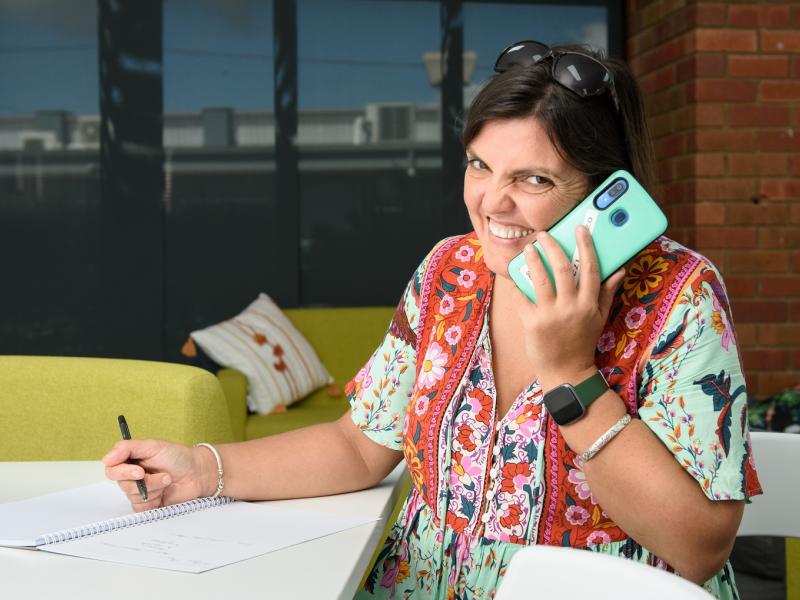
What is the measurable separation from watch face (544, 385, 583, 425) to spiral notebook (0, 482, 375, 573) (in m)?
0.27

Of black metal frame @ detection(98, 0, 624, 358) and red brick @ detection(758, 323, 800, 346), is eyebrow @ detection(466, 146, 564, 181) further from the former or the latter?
black metal frame @ detection(98, 0, 624, 358)

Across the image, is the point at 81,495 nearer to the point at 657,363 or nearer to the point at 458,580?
the point at 458,580

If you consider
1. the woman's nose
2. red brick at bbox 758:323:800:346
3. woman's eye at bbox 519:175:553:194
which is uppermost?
woman's eye at bbox 519:175:553:194

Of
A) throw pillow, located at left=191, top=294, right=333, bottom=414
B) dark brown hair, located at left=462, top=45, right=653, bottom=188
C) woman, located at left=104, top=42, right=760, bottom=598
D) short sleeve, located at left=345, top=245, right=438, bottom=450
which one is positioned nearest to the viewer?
woman, located at left=104, top=42, right=760, bottom=598

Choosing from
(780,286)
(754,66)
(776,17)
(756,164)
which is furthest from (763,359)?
(776,17)

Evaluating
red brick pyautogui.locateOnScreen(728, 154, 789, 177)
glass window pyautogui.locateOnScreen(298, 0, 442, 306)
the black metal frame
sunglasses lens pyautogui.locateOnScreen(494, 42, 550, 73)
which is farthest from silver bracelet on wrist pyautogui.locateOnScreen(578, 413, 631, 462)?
the black metal frame

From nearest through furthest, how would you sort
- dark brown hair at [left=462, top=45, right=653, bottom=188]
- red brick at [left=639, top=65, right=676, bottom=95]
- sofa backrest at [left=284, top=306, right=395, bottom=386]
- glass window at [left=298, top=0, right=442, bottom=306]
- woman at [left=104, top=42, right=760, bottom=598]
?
woman at [left=104, top=42, right=760, bottom=598] → dark brown hair at [left=462, top=45, right=653, bottom=188] → red brick at [left=639, top=65, right=676, bottom=95] → sofa backrest at [left=284, top=306, right=395, bottom=386] → glass window at [left=298, top=0, right=442, bottom=306]

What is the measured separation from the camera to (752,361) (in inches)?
176

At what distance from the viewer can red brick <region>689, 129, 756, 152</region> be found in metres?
4.35

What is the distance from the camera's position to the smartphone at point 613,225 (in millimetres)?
1218

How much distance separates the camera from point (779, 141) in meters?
4.37

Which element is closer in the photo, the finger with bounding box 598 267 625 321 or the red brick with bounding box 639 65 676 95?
the finger with bounding box 598 267 625 321

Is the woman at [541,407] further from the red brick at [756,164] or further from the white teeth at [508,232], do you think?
the red brick at [756,164]

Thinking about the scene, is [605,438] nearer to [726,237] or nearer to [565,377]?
[565,377]
